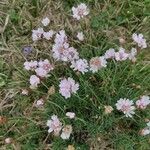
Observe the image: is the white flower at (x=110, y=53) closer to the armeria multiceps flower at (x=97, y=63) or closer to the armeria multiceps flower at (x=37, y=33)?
the armeria multiceps flower at (x=97, y=63)

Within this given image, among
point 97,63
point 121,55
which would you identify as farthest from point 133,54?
point 97,63

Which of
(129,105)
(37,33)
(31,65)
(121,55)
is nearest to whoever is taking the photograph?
(129,105)

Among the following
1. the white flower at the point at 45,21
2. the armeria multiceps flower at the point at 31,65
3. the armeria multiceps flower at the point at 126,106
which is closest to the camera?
the armeria multiceps flower at the point at 126,106

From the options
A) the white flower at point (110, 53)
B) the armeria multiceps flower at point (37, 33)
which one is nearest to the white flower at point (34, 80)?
the armeria multiceps flower at point (37, 33)

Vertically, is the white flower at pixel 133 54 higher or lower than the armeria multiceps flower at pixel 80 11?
lower

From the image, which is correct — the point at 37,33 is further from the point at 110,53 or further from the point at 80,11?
the point at 110,53

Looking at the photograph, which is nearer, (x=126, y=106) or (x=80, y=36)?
(x=126, y=106)
